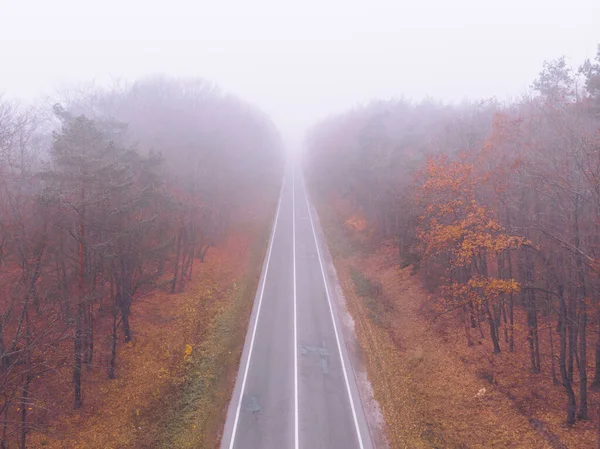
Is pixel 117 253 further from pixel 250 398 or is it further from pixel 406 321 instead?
pixel 406 321

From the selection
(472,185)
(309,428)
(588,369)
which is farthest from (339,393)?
(472,185)

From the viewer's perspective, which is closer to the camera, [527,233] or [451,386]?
[451,386]

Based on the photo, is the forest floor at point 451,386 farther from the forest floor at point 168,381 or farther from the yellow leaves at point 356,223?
the yellow leaves at point 356,223

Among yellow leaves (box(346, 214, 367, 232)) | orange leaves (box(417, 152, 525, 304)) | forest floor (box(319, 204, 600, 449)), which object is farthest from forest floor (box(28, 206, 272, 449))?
yellow leaves (box(346, 214, 367, 232))

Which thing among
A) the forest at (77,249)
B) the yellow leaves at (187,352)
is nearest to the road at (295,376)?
the yellow leaves at (187,352)

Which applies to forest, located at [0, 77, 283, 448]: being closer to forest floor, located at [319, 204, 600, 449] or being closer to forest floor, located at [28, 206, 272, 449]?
forest floor, located at [28, 206, 272, 449]

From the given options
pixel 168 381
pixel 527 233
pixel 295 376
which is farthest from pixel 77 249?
pixel 527 233

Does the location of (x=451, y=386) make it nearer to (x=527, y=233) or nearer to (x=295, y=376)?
(x=295, y=376)

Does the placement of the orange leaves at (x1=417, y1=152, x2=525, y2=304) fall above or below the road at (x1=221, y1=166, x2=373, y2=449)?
above
